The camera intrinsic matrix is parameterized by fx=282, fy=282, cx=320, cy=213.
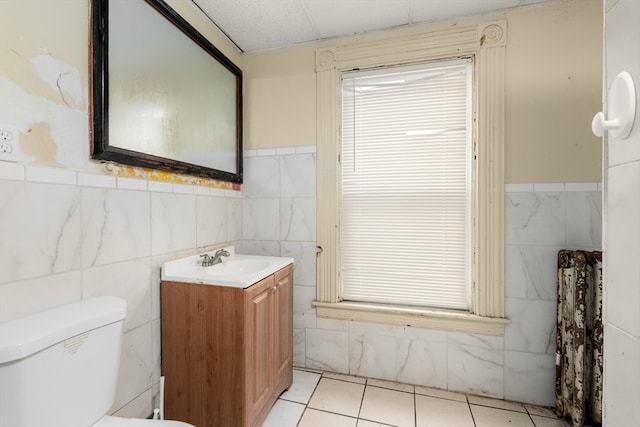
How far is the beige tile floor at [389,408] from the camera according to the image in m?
1.50

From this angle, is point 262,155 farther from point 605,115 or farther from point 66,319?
point 605,115

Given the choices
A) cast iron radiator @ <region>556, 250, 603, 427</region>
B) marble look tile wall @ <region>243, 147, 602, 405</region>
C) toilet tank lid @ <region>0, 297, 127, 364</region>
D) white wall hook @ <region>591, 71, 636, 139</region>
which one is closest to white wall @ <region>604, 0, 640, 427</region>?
white wall hook @ <region>591, 71, 636, 139</region>

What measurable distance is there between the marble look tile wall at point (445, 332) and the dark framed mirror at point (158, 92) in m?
0.41

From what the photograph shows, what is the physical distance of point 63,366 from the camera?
841 millimetres

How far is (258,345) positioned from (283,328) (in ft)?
1.03

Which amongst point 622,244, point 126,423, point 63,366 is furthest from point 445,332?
point 63,366

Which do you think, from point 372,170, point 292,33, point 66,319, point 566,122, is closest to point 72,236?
point 66,319

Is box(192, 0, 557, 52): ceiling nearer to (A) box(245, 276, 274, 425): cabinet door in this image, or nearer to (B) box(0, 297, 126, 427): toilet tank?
(A) box(245, 276, 274, 425): cabinet door

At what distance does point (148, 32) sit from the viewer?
4.30 ft

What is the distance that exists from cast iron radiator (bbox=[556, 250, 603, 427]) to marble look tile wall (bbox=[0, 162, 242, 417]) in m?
2.04

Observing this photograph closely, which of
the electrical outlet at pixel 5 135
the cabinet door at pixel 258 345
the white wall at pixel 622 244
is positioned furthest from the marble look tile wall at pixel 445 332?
the electrical outlet at pixel 5 135

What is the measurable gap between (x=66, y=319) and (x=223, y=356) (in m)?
0.62

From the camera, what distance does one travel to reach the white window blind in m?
1.79

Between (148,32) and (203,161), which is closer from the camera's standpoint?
(148,32)
